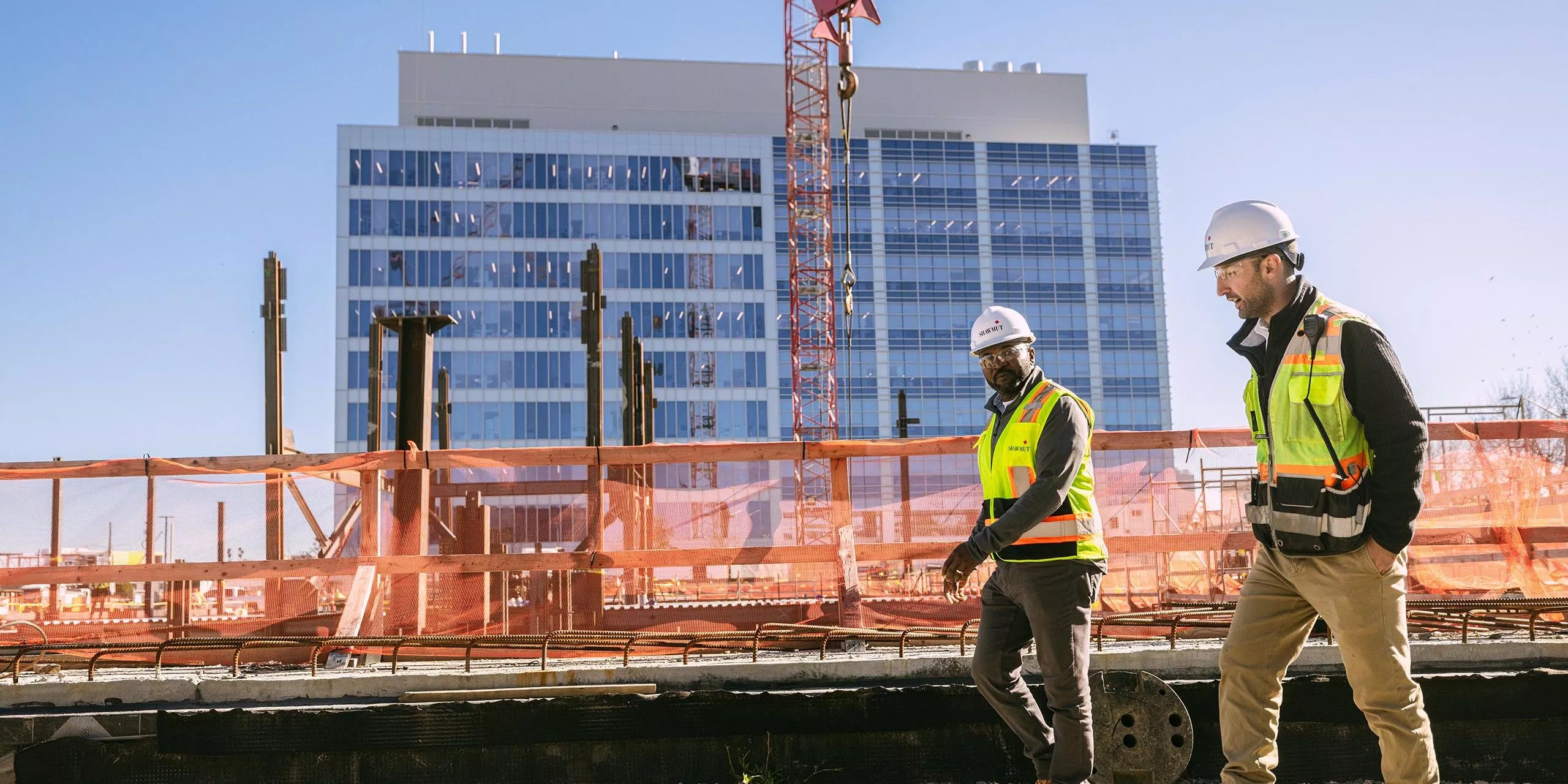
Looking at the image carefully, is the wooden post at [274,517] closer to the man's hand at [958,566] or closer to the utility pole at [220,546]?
the utility pole at [220,546]

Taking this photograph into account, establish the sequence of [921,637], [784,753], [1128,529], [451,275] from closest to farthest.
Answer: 1. [784,753]
2. [921,637]
3. [1128,529]
4. [451,275]

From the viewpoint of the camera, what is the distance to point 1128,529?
9.87m

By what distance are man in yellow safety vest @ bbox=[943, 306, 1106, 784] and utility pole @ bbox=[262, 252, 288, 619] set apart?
5.24 meters

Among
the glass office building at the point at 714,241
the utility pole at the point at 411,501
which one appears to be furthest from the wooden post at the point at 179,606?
the glass office building at the point at 714,241

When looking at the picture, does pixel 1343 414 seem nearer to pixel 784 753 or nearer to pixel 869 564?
pixel 784 753

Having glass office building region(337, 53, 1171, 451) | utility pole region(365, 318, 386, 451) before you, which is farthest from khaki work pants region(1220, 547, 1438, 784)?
glass office building region(337, 53, 1171, 451)

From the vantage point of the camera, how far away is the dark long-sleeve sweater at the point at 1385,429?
4.00 m

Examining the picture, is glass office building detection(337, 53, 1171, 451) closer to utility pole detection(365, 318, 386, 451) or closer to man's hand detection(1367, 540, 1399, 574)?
utility pole detection(365, 318, 386, 451)

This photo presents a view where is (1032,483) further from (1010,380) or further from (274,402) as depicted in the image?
(274,402)

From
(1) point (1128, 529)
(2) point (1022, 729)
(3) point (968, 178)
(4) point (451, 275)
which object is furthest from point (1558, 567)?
(3) point (968, 178)

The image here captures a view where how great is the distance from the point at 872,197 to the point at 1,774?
86881mm

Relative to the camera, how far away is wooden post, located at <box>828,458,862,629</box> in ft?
27.2

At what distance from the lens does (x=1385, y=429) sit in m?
4.01

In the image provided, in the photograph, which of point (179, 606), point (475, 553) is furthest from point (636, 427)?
point (179, 606)
